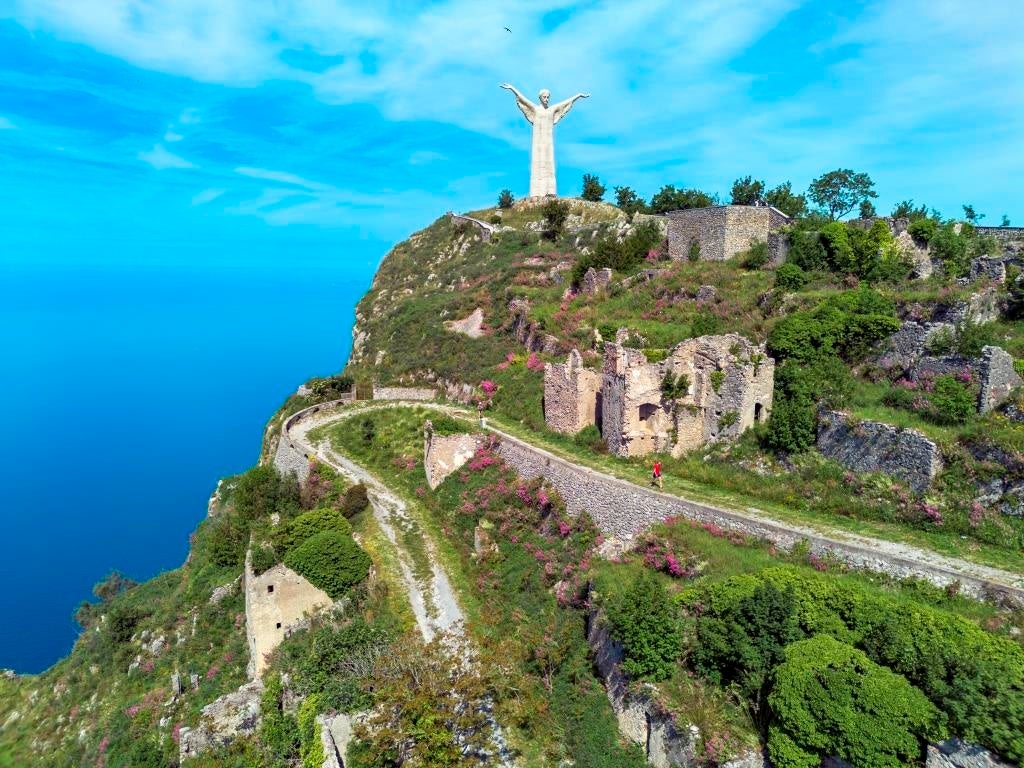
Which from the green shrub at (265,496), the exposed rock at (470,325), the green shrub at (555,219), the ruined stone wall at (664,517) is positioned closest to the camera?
the ruined stone wall at (664,517)

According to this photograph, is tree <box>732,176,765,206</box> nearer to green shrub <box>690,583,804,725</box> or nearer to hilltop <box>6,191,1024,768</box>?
hilltop <box>6,191,1024,768</box>

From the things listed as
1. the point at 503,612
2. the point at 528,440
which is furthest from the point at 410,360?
the point at 503,612

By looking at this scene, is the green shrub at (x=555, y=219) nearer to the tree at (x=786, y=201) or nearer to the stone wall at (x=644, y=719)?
the tree at (x=786, y=201)

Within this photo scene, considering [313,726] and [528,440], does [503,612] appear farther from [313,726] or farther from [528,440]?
[528,440]

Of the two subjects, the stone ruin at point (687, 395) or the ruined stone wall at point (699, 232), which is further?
the ruined stone wall at point (699, 232)

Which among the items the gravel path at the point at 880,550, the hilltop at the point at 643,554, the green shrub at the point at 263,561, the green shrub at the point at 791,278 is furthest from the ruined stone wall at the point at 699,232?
the green shrub at the point at 263,561
